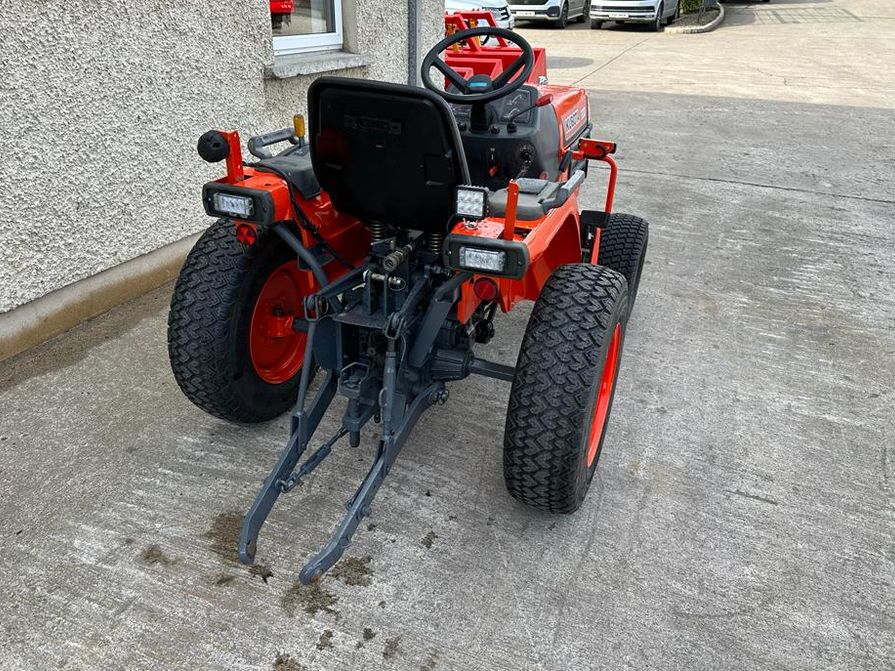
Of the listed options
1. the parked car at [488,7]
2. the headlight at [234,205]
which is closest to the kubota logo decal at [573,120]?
the headlight at [234,205]

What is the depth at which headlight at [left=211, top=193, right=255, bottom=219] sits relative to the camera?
2020mm

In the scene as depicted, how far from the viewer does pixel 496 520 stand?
89.5 inches

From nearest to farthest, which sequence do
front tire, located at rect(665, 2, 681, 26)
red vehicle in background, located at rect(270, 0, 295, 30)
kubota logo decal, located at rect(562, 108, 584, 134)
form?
1. kubota logo decal, located at rect(562, 108, 584, 134)
2. red vehicle in background, located at rect(270, 0, 295, 30)
3. front tire, located at rect(665, 2, 681, 26)

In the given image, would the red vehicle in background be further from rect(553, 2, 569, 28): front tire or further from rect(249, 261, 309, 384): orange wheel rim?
rect(553, 2, 569, 28): front tire

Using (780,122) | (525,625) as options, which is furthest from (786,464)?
(780,122)

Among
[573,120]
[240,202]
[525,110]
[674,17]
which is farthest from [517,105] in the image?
[674,17]

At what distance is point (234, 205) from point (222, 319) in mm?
432

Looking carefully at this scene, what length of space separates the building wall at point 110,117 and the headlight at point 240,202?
1.41 m

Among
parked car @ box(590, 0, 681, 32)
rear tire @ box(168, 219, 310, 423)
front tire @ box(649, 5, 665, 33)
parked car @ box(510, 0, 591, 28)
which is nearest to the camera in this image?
rear tire @ box(168, 219, 310, 423)

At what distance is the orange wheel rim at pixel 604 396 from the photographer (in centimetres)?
245

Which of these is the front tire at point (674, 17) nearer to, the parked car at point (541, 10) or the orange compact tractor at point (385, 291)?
the parked car at point (541, 10)

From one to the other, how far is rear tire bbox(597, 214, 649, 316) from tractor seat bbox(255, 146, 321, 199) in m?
1.51

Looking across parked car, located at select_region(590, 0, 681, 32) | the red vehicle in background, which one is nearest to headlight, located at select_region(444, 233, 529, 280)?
the red vehicle in background

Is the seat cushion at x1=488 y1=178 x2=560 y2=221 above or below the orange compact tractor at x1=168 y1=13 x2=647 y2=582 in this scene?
above
